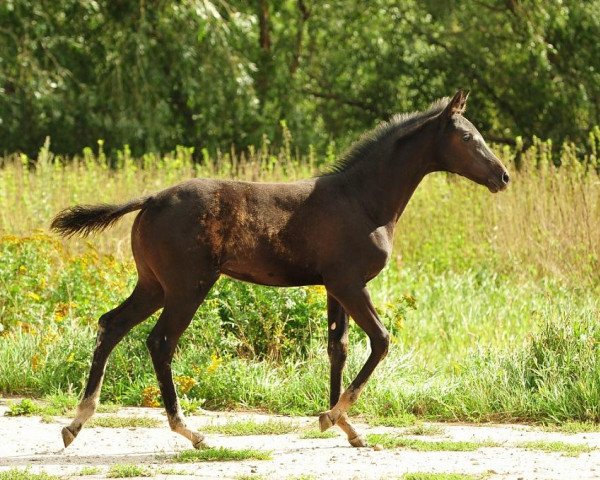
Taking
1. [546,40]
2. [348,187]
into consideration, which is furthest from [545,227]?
[546,40]

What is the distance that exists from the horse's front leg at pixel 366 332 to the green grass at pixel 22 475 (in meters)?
1.78

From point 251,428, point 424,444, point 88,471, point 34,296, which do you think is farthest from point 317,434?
point 34,296

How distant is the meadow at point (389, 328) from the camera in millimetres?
8188

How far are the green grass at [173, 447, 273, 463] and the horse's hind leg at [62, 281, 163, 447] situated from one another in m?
0.67

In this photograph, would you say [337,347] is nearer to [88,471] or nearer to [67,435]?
[67,435]

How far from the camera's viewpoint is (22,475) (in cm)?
607

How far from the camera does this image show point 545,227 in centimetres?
1237

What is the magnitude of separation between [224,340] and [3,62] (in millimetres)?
12834

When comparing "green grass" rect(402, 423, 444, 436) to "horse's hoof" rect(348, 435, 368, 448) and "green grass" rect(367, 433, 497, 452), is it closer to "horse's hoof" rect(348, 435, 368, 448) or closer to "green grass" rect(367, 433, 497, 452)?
"green grass" rect(367, 433, 497, 452)

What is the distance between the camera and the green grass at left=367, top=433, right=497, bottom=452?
6.93m

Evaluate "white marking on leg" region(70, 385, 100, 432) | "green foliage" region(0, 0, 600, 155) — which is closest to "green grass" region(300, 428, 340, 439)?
"white marking on leg" region(70, 385, 100, 432)

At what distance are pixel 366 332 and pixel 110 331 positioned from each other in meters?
1.59

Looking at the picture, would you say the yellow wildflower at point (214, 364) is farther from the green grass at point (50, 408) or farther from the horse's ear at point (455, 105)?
the horse's ear at point (455, 105)

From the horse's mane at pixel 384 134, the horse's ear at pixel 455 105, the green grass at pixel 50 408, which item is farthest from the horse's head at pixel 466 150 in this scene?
the green grass at pixel 50 408
